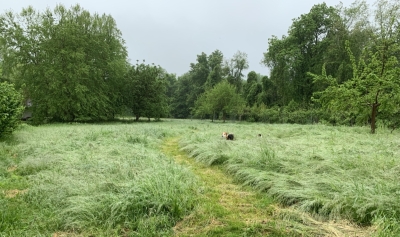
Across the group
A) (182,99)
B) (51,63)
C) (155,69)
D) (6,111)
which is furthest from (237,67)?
(6,111)

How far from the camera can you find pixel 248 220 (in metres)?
2.72

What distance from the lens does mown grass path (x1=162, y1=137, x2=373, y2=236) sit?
2.40 metres

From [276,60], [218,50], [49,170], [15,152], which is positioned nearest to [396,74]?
[49,170]

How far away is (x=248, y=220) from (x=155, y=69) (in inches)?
1009

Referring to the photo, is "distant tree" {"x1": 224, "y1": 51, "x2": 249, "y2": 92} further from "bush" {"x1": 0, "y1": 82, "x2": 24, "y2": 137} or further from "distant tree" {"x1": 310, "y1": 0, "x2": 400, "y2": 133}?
"bush" {"x1": 0, "y1": 82, "x2": 24, "y2": 137}

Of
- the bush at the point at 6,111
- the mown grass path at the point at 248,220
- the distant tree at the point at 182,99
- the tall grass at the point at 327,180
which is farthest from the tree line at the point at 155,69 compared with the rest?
the distant tree at the point at 182,99

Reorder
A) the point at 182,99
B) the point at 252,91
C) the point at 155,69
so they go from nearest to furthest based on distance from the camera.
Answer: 1. the point at 155,69
2. the point at 252,91
3. the point at 182,99

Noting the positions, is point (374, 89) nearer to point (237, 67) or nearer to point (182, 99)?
point (237, 67)

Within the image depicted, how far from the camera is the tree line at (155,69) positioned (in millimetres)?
12945

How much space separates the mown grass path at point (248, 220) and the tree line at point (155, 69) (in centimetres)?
1026

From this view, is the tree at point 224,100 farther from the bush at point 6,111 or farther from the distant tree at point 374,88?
the bush at point 6,111

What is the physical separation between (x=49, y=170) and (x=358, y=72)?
14.0m

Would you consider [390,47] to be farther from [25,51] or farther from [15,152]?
[25,51]

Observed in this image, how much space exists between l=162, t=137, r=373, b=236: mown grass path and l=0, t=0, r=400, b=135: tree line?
10265 millimetres
